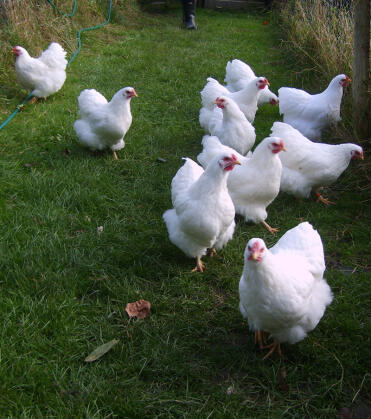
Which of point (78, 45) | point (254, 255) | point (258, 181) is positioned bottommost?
point (78, 45)

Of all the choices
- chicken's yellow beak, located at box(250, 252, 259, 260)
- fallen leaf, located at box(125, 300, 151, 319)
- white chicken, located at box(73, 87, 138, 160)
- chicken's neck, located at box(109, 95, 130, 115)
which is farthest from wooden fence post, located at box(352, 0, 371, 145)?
fallen leaf, located at box(125, 300, 151, 319)

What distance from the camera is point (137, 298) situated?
9.23 ft

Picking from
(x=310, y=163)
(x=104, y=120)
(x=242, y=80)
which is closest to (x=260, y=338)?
(x=310, y=163)

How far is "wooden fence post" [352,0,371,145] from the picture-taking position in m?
3.85

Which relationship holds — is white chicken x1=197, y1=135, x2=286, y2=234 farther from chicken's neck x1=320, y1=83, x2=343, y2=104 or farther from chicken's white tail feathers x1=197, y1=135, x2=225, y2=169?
chicken's neck x1=320, y1=83, x2=343, y2=104

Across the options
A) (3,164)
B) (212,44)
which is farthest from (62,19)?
(3,164)

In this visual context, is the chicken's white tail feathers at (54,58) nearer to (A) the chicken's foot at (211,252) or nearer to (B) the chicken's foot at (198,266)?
(A) the chicken's foot at (211,252)

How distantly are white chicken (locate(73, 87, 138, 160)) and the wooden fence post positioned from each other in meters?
2.47

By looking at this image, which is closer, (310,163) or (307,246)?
(307,246)

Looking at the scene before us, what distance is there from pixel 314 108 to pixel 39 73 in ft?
13.1

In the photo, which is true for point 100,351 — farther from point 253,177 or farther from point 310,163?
point 310,163

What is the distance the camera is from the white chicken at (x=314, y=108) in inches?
192

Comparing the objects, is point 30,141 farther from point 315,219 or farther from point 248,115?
point 315,219

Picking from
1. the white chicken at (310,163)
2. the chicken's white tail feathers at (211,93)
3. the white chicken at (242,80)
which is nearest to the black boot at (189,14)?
the white chicken at (242,80)
